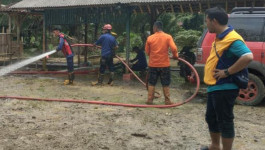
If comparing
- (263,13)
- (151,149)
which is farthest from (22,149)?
(263,13)

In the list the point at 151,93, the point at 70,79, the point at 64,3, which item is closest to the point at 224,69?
the point at 151,93

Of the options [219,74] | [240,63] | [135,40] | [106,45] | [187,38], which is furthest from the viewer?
[135,40]

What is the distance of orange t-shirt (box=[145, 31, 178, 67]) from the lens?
710cm

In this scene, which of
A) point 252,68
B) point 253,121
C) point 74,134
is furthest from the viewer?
point 252,68

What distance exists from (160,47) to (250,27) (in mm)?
2044

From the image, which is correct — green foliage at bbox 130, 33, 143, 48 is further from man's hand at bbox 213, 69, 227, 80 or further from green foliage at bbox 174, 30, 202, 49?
man's hand at bbox 213, 69, 227, 80

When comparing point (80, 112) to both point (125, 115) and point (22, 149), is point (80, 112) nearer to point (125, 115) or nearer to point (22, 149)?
point (125, 115)

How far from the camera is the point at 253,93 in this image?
7.26 meters

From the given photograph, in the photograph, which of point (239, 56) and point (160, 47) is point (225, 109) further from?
point (160, 47)

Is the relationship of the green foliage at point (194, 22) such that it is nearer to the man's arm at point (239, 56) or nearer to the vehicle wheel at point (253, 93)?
the vehicle wheel at point (253, 93)

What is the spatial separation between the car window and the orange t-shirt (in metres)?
1.52

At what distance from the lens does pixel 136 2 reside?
1061 cm

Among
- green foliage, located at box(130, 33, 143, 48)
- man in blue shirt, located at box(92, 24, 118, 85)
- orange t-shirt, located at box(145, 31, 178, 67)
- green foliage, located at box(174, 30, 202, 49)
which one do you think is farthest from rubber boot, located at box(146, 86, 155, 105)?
green foliage, located at box(130, 33, 143, 48)

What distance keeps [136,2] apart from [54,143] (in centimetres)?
699
